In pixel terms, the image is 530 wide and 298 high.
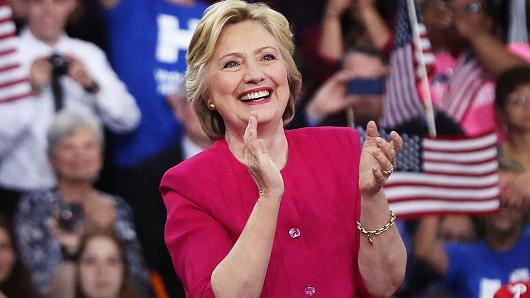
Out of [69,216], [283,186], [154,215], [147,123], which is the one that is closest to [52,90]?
[147,123]

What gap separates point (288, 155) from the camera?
2.74 metres

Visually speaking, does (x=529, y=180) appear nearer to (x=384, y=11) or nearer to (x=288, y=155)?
(x=384, y=11)

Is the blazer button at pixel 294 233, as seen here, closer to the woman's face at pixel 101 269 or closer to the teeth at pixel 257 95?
the teeth at pixel 257 95

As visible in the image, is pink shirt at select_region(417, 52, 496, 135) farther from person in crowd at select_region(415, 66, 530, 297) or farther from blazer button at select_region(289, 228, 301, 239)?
blazer button at select_region(289, 228, 301, 239)

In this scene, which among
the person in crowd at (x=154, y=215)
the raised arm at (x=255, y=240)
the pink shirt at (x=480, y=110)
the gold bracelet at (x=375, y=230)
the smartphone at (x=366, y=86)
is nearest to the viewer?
the raised arm at (x=255, y=240)

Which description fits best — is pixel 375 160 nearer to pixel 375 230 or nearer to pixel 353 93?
pixel 375 230

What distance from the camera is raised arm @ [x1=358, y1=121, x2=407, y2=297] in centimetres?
248

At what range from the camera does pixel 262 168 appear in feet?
8.04

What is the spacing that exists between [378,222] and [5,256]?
8.42ft

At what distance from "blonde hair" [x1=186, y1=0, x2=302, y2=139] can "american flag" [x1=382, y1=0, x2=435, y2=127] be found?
2583 millimetres

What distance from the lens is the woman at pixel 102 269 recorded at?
4.81 m

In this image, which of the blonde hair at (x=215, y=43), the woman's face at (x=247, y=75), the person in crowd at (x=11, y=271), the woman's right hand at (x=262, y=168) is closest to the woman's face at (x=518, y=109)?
the person in crowd at (x=11, y=271)

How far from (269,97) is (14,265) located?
2399 millimetres

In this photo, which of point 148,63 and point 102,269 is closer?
point 102,269
